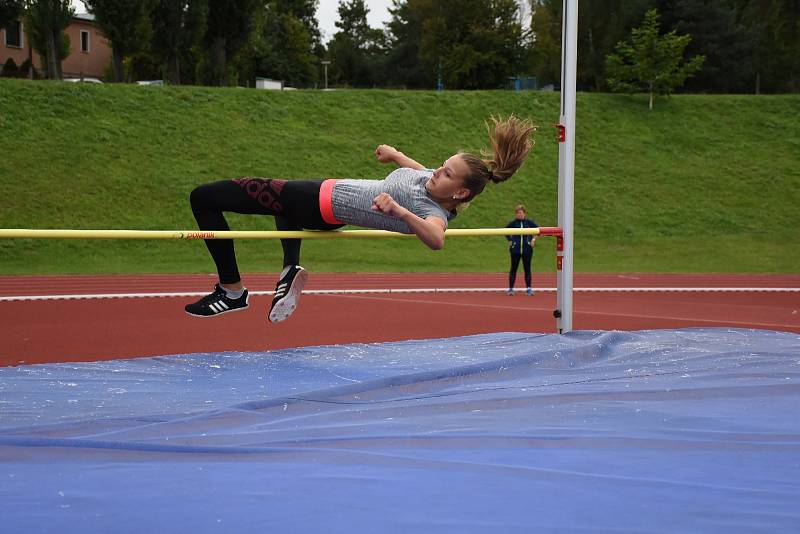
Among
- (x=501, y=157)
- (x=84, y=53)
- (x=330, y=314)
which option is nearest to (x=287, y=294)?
(x=501, y=157)

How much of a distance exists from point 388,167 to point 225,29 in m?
9.35

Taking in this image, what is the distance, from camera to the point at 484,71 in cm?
3647

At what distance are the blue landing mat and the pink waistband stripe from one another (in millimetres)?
786

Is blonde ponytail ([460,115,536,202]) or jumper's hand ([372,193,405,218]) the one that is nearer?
jumper's hand ([372,193,405,218])

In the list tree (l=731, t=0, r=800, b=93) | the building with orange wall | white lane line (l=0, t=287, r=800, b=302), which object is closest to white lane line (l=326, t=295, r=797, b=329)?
white lane line (l=0, t=287, r=800, b=302)

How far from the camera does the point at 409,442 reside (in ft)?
10.5

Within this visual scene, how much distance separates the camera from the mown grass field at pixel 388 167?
1720cm

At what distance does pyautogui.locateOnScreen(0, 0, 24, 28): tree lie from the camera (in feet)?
81.7

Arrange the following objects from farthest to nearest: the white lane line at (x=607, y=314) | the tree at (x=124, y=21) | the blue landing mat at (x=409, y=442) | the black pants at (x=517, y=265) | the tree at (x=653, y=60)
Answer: the tree at (x=124, y=21) < the tree at (x=653, y=60) < the black pants at (x=517, y=265) < the white lane line at (x=607, y=314) < the blue landing mat at (x=409, y=442)

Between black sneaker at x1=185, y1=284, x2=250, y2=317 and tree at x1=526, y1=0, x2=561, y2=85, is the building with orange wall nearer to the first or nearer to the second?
tree at x1=526, y1=0, x2=561, y2=85

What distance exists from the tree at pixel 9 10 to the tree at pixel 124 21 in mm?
2225

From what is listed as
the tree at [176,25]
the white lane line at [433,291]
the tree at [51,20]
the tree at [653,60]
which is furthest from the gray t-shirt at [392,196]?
the tree at [176,25]

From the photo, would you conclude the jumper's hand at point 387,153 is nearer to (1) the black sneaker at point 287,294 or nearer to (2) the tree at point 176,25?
(1) the black sneaker at point 287,294

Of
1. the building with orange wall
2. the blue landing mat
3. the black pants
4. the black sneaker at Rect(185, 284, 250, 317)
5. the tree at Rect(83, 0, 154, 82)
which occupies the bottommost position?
the black pants
